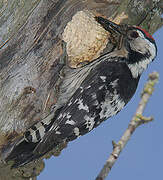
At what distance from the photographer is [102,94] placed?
321 cm

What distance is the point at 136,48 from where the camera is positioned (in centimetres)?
357

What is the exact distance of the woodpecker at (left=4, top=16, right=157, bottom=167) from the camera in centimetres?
303

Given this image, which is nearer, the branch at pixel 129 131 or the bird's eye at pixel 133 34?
the branch at pixel 129 131

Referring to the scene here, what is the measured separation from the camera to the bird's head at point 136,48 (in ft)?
11.4

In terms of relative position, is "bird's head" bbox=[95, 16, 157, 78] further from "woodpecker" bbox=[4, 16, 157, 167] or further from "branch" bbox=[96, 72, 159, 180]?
"branch" bbox=[96, 72, 159, 180]

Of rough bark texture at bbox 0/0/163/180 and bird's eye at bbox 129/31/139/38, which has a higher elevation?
bird's eye at bbox 129/31/139/38

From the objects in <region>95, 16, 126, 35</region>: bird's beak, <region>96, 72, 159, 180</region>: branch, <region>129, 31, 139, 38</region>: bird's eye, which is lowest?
<region>96, 72, 159, 180</region>: branch

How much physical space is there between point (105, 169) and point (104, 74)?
1.56 m

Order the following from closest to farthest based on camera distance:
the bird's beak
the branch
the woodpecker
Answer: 1. the branch
2. the woodpecker
3. the bird's beak

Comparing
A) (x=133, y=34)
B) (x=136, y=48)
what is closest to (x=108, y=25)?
(x=133, y=34)

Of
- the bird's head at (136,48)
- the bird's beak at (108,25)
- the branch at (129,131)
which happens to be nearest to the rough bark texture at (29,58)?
the bird's beak at (108,25)

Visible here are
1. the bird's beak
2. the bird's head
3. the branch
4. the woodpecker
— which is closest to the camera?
the branch

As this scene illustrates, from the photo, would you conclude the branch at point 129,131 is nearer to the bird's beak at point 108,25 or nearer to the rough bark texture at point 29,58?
the rough bark texture at point 29,58

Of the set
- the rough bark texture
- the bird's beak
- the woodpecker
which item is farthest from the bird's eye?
the rough bark texture
